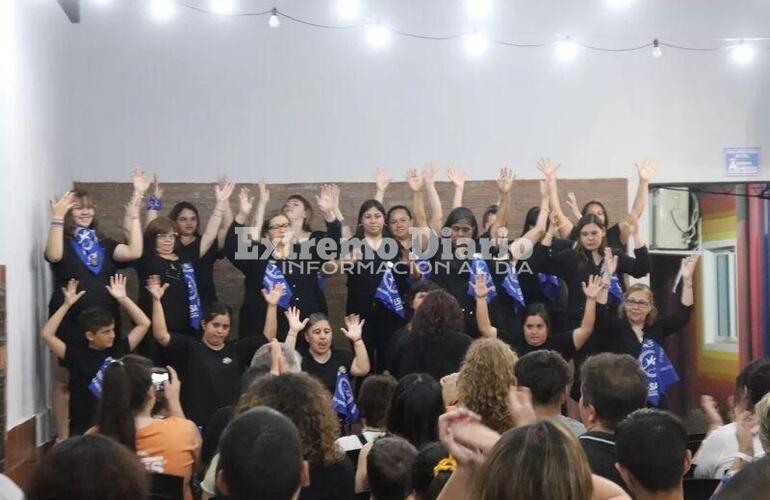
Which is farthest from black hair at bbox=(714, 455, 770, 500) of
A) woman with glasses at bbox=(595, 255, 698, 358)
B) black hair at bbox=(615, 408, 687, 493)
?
woman with glasses at bbox=(595, 255, 698, 358)

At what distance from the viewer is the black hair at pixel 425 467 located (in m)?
2.60

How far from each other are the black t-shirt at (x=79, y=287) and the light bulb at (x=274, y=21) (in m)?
2.17

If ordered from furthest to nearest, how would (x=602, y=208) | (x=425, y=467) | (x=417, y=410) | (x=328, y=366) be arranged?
(x=602, y=208), (x=328, y=366), (x=417, y=410), (x=425, y=467)

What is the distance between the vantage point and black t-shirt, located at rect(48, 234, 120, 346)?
566cm

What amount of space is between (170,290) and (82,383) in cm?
88

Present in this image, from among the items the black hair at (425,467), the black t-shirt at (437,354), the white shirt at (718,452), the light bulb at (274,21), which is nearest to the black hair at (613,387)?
the white shirt at (718,452)

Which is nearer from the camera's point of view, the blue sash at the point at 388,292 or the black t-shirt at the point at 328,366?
the black t-shirt at the point at 328,366

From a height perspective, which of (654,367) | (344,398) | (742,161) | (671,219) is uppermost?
(742,161)

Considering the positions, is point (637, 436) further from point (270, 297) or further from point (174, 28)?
point (174, 28)

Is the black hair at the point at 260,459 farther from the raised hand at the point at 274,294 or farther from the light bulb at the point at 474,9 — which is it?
the light bulb at the point at 474,9

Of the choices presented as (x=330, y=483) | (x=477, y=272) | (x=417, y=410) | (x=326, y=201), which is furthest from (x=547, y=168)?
(x=330, y=483)

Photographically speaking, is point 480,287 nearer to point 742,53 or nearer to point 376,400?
point 376,400

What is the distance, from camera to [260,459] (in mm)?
1876

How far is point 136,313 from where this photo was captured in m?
5.72
